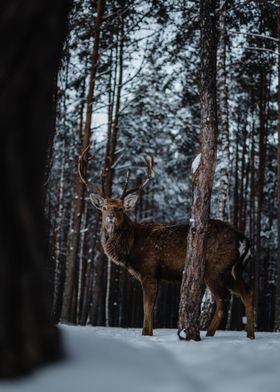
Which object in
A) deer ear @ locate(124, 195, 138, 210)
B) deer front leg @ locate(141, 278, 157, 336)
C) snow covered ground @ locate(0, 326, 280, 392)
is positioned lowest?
deer front leg @ locate(141, 278, 157, 336)

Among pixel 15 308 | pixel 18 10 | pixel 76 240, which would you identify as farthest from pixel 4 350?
pixel 76 240

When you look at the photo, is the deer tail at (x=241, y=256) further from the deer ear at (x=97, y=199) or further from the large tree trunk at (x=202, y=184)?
the deer ear at (x=97, y=199)

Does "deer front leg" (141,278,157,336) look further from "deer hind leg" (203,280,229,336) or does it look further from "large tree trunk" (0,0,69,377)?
"large tree trunk" (0,0,69,377)

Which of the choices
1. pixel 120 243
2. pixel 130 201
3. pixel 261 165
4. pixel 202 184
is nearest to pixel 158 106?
pixel 261 165

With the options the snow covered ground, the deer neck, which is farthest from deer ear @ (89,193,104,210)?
the snow covered ground

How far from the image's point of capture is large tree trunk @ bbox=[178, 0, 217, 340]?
591 centimetres

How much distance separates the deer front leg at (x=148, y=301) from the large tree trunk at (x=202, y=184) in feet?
5.54

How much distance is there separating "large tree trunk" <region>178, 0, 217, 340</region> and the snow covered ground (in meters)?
2.88

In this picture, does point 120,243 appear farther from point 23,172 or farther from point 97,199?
point 23,172

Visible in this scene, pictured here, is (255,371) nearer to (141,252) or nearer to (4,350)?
(4,350)

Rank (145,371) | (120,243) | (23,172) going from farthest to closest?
(120,243) → (145,371) → (23,172)

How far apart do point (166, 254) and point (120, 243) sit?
0.78 m

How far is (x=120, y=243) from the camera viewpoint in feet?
27.4

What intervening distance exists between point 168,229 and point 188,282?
2.56 m
